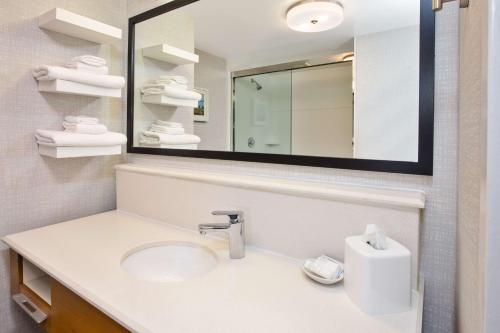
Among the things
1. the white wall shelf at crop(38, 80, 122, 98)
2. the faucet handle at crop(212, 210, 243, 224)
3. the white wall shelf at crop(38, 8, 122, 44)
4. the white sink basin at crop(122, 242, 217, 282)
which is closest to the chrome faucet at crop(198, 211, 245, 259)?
the faucet handle at crop(212, 210, 243, 224)

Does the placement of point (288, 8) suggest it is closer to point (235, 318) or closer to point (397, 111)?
point (397, 111)

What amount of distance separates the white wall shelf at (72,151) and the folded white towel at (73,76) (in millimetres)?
289

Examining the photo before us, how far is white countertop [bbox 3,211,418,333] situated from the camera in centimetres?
61

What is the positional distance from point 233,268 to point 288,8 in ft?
3.12

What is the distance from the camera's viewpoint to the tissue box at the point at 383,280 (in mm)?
634

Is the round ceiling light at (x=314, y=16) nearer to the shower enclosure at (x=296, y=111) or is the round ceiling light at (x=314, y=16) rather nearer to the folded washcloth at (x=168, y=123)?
the shower enclosure at (x=296, y=111)

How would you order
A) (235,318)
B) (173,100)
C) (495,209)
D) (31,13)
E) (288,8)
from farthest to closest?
(173,100)
(31,13)
(288,8)
(235,318)
(495,209)

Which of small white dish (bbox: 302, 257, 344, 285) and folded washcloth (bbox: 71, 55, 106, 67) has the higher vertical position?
folded washcloth (bbox: 71, 55, 106, 67)

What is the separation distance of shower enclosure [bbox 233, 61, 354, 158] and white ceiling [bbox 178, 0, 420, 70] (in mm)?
69

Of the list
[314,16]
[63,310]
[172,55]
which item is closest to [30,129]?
[172,55]

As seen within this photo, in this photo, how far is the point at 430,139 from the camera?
0.77 meters

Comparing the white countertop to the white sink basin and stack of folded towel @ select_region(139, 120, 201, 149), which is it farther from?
stack of folded towel @ select_region(139, 120, 201, 149)

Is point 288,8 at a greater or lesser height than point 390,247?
greater

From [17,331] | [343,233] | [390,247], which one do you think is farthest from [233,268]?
[17,331]
